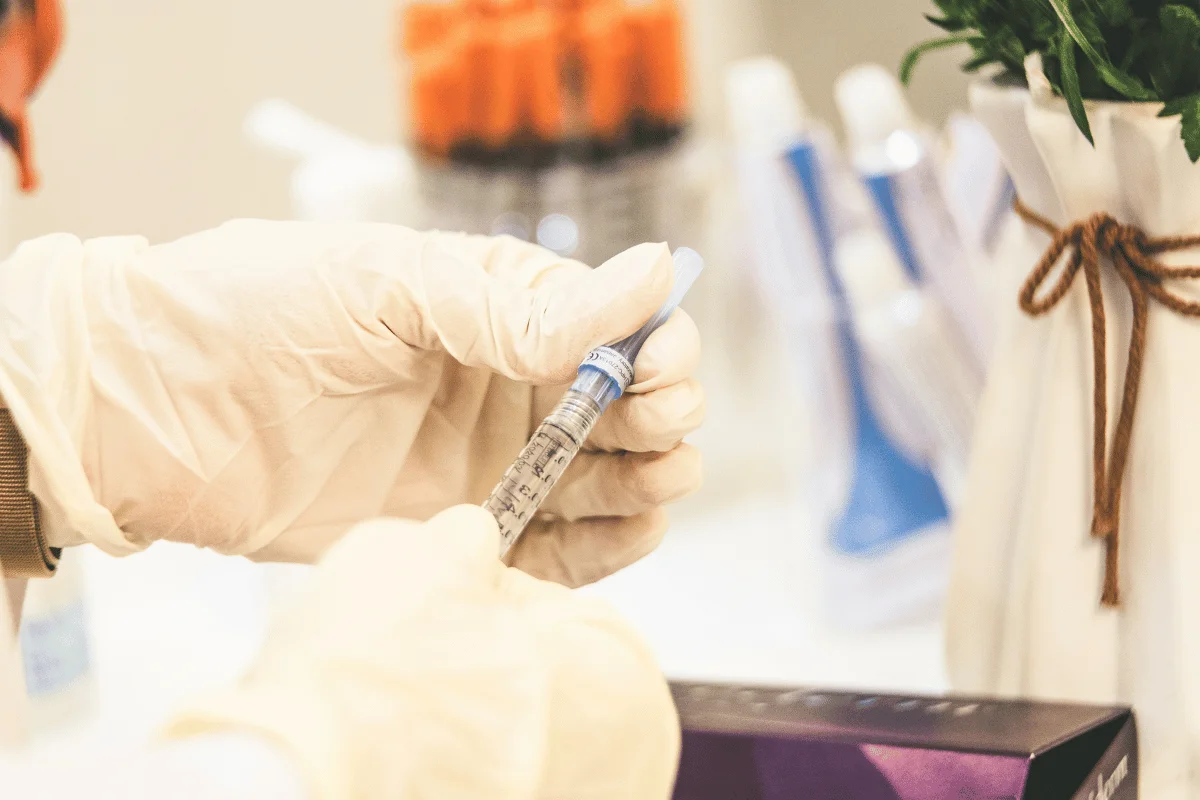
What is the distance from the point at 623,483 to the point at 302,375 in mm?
163

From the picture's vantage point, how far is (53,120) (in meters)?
0.92

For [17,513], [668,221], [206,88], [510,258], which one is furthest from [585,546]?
[206,88]

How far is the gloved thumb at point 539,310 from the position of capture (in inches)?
17.7

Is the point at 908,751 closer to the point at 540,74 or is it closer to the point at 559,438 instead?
the point at 559,438

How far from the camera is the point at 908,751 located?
449 millimetres

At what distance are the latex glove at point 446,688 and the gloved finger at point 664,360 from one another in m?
0.11

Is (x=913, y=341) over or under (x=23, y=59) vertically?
under

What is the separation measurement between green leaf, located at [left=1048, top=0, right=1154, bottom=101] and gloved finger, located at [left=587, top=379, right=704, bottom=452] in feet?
0.73

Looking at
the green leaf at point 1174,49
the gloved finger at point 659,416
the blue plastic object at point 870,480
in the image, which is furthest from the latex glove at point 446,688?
the blue plastic object at point 870,480

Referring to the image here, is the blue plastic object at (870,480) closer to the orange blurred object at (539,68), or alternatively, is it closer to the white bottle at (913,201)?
the white bottle at (913,201)

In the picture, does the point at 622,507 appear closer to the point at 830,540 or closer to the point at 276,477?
the point at 276,477

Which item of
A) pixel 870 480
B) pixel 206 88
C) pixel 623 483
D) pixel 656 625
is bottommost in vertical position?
pixel 656 625

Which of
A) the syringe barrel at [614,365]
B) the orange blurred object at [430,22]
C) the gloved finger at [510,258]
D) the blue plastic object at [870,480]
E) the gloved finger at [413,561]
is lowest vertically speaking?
the blue plastic object at [870,480]

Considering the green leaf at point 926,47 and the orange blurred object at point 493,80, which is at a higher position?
the green leaf at point 926,47
